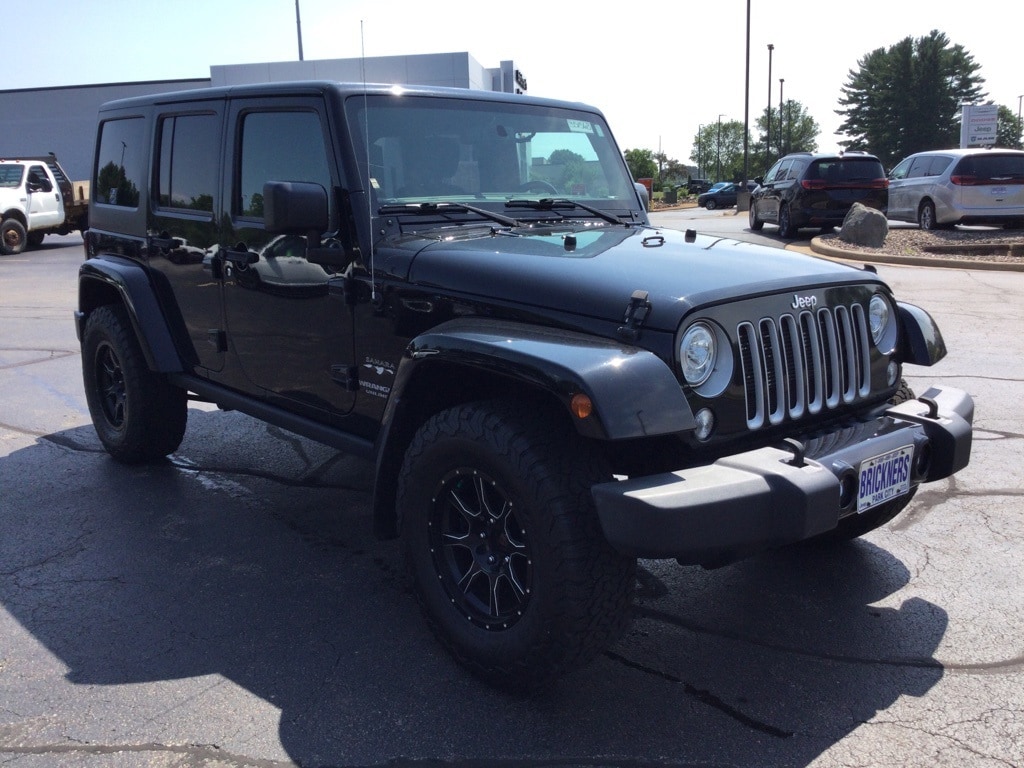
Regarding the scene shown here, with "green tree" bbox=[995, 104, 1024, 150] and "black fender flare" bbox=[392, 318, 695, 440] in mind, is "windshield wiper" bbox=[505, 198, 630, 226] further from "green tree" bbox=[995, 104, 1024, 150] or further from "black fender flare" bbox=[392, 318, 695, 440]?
"green tree" bbox=[995, 104, 1024, 150]

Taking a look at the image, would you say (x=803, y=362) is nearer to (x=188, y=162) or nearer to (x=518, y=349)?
(x=518, y=349)

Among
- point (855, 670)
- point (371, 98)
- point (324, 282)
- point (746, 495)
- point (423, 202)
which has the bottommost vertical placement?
point (855, 670)

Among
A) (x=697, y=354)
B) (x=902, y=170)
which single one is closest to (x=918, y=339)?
(x=697, y=354)

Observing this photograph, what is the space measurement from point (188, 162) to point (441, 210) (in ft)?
5.13

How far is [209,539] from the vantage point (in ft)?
14.4

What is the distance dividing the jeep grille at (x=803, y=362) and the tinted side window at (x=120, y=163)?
11.4 feet

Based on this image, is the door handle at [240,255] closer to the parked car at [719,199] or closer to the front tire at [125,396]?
the front tire at [125,396]

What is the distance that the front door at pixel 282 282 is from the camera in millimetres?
3846

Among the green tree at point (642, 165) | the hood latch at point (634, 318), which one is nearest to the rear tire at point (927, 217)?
the hood latch at point (634, 318)

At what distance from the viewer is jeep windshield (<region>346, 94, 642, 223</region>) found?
383 centimetres

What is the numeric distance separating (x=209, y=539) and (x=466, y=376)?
5.92ft

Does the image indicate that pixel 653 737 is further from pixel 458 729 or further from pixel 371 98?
pixel 371 98

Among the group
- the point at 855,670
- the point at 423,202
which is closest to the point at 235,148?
the point at 423,202

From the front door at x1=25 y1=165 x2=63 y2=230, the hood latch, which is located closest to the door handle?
the hood latch
